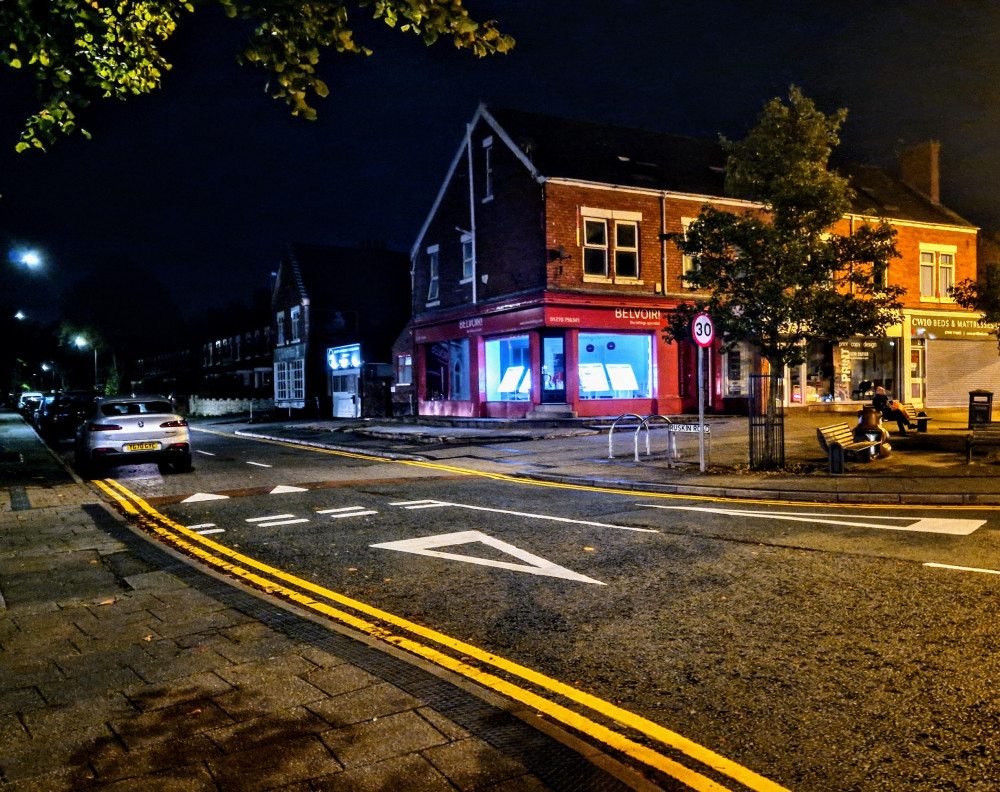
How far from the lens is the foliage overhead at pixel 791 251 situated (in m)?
14.8

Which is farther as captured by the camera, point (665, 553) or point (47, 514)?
point (47, 514)

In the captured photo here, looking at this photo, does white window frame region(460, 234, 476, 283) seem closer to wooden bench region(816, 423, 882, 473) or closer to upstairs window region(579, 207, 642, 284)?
upstairs window region(579, 207, 642, 284)

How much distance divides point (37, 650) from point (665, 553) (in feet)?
18.0

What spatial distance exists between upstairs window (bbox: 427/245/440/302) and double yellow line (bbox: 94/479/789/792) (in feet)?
82.2

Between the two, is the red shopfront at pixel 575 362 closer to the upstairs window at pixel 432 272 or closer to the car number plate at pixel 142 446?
the upstairs window at pixel 432 272

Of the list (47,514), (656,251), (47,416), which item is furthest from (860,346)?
(47,416)

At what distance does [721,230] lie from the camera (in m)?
15.4

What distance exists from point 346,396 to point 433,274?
907 centimetres

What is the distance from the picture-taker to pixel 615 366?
2728 cm

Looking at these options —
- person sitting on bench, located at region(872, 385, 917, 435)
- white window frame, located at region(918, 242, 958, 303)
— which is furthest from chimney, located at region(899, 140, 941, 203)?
person sitting on bench, located at region(872, 385, 917, 435)

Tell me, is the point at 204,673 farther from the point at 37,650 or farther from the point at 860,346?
the point at 860,346

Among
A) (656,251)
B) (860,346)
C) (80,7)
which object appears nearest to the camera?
(80,7)

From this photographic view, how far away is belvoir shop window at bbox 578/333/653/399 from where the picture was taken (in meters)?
A: 26.7

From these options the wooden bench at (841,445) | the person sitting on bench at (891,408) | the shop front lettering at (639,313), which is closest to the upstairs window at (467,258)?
the shop front lettering at (639,313)
